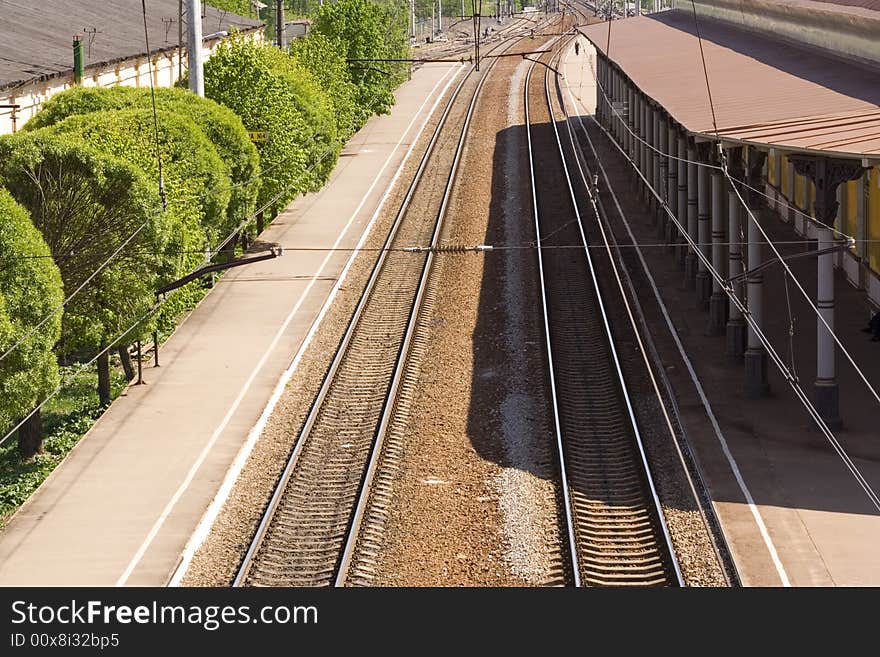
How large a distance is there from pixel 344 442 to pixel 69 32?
34341 millimetres

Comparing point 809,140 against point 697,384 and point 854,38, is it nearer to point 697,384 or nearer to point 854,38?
point 697,384

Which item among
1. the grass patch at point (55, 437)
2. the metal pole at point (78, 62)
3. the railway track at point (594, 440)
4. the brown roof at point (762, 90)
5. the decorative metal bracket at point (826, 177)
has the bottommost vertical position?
the grass patch at point (55, 437)

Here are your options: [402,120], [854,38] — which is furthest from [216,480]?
[402,120]

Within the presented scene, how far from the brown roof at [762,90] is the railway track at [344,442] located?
7644 millimetres

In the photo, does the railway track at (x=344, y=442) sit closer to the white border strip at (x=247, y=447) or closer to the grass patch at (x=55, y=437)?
the white border strip at (x=247, y=447)

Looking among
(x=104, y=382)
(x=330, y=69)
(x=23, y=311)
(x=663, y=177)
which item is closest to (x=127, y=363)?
(x=104, y=382)

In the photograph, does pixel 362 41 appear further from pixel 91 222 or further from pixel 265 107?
pixel 91 222

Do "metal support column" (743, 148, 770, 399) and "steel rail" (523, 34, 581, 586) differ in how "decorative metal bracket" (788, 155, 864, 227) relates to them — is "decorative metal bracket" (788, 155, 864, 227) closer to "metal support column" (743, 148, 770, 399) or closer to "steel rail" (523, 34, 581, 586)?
"metal support column" (743, 148, 770, 399)

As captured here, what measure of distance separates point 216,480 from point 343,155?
3856 centimetres

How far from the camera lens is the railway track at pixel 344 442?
18406mm

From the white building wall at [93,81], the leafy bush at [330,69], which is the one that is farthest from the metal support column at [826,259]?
the leafy bush at [330,69]

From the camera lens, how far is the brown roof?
22812 mm

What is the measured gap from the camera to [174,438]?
2416 cm

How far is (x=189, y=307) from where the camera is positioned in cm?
3372
